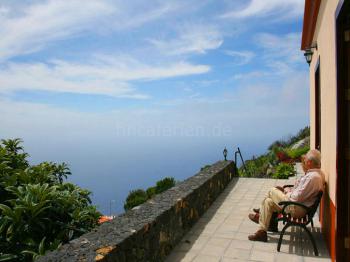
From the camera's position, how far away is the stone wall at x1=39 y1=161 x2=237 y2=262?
2802 millimetres

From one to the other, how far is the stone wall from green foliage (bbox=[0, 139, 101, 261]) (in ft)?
0.73

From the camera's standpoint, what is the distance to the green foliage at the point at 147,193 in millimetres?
19812

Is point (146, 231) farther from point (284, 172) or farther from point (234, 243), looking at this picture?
point (284, 172)

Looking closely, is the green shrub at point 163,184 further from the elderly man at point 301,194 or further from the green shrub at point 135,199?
the elderly man at point 301,194

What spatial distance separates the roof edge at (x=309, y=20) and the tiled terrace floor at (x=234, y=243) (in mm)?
3506

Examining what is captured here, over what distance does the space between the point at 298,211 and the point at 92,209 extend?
258cm

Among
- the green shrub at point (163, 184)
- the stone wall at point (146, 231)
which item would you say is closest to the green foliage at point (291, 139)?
the green shrub at point (163, 184)

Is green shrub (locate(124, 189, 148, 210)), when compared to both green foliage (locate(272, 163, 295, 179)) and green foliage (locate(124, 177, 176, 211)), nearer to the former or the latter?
green foliage (locate(124, 177, 176, 211))

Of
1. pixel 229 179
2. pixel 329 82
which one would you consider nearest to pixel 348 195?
pixel 329 82

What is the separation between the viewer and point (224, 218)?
231 inches

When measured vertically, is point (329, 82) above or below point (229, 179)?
above

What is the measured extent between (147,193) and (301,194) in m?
18.0

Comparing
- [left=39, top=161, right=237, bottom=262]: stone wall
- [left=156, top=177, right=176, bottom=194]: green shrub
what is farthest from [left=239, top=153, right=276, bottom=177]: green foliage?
[left=39, top=161, right=237, bottom=262]: stone wall

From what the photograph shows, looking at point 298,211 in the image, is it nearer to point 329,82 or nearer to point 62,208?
point 329,82
